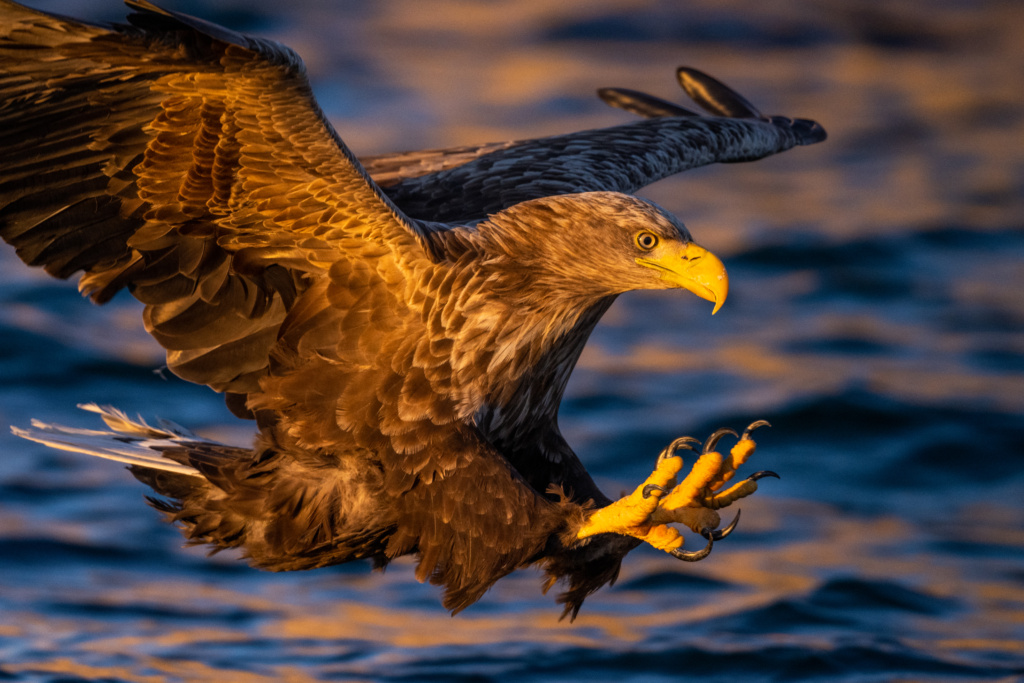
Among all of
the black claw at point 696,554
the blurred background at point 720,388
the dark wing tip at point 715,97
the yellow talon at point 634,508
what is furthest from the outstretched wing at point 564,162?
the blurred background at point 720,388

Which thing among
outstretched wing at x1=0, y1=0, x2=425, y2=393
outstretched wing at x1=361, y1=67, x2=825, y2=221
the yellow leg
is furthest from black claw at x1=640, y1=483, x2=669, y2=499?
outstretched wing at x1=361, y1=67, x2=825, y2=221

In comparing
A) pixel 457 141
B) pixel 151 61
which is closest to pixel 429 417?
pixel 151 61

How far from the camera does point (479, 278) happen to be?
496 cm

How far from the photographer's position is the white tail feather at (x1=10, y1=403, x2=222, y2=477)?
17.8 ft

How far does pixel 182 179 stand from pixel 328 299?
0.60 metres

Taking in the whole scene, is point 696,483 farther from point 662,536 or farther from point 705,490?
point 662,536

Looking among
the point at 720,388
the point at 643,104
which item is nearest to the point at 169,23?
the point at 643,104

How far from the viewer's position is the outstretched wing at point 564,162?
5.89m

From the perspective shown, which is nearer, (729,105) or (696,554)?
(696,554)

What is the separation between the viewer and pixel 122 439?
5.62m

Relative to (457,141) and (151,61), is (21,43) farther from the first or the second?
(457,141)

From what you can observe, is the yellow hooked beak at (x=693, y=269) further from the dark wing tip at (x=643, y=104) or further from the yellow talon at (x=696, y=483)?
the dark wing tip at (x=643, y=104)

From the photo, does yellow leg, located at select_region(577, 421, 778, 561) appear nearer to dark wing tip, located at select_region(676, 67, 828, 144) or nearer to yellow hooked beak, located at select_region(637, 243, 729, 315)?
yellow hooked beak, located at select_region(637, 243, 729, 315)

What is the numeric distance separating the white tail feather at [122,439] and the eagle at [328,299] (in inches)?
1.3
